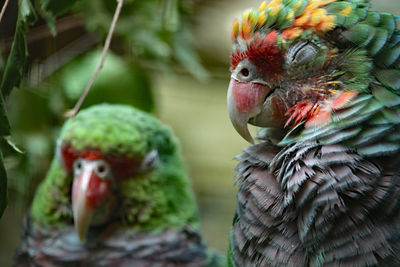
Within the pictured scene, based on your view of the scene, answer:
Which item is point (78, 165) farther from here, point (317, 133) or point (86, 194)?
point (317, 133)

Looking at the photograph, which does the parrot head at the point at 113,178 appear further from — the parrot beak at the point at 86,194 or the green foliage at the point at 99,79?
the green foliage at the point at 99,79

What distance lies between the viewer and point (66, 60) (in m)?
2.63

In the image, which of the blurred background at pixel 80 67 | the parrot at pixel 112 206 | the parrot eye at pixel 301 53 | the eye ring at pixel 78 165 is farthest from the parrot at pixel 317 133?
the blurred background at pixel 80 67

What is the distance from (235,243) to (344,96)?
0.53 m

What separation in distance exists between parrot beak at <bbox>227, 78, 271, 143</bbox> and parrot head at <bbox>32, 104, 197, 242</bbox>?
2.43ft

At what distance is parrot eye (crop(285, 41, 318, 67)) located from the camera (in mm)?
1354

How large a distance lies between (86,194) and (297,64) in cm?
99

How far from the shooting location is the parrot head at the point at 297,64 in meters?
1.31

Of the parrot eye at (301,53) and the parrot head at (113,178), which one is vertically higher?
the parrot eye at (301,53)

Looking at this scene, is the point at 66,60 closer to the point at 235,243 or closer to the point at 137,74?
the point at 137,74

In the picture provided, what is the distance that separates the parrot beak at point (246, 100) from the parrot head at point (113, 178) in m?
0.74

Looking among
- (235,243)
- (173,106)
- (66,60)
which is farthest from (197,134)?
(235,243)

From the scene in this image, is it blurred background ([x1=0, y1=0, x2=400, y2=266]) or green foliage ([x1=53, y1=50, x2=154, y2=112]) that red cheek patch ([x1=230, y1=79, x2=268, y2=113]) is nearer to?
blurred background ([x1=0, y1=0, x2=400, y2=266])

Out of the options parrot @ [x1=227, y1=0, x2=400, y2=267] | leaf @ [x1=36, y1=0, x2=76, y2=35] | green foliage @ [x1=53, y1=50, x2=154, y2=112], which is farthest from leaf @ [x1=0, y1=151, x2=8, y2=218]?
green foliage @ [x1=53, y1=50, x2=154, y2=112]
